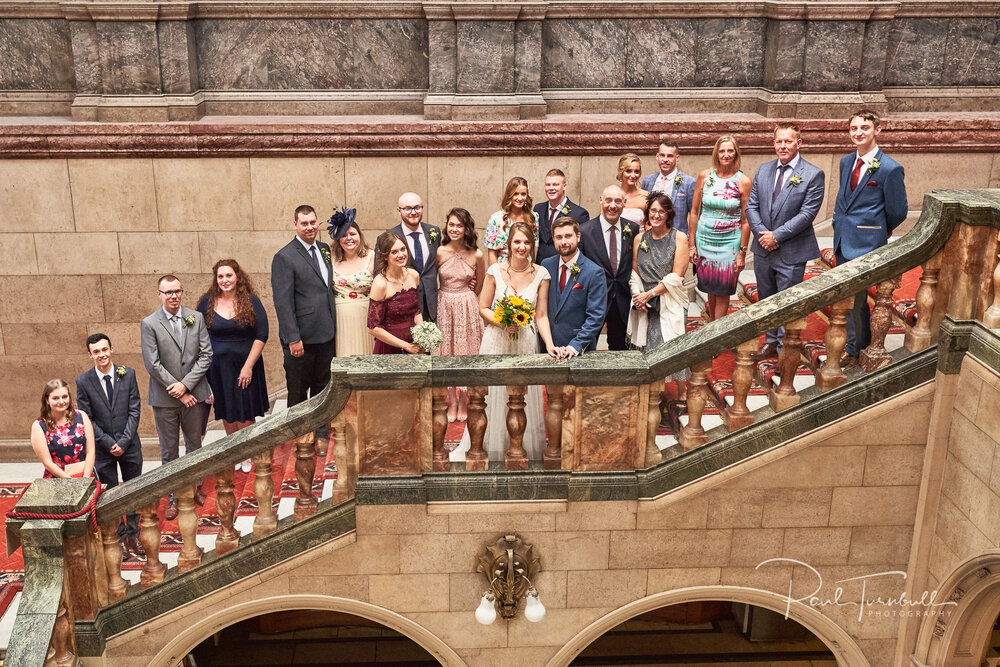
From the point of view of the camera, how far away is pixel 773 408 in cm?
670

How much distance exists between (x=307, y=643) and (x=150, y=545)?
15.2 ft

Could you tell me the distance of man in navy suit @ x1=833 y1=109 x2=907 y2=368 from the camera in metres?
7.16

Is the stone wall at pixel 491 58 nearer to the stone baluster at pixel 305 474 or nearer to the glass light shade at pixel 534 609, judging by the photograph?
the stone baluster at pixel 305 474

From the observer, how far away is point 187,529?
6770 millimetres

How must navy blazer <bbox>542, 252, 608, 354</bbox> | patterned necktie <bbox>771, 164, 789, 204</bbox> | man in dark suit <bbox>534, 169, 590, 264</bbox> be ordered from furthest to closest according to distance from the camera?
1. man in dark suit <bbox>534, 169, 590, 264</bbox>
2. patterned necktie <bbox>771, 164, 789, 204</bbox>
3. navy blazer <bbox>542, 252, 608, 354</bbox>

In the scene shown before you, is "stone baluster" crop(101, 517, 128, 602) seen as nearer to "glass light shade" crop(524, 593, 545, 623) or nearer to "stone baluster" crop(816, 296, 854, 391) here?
"glass light shade" crop(524, 593, 545, 623)

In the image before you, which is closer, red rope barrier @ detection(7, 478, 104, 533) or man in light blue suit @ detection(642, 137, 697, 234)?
red rope barrier @ detection(7, 478, 104, 533)

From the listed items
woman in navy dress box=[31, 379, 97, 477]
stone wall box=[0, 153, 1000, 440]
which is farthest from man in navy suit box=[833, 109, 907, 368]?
woman in navy dress box=[31, 379, 97, 477]

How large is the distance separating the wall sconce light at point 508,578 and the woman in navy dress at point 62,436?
9.71 feet

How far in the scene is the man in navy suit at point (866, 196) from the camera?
7.16m

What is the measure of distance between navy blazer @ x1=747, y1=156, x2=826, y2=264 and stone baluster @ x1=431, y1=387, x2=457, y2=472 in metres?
2.86

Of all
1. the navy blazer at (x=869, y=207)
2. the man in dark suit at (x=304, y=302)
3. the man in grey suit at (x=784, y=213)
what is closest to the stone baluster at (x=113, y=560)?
the man in dark suit at (x=304, y=302)

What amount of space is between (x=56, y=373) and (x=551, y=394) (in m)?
6.27

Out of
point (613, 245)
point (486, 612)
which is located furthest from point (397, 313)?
point (486, 612)
